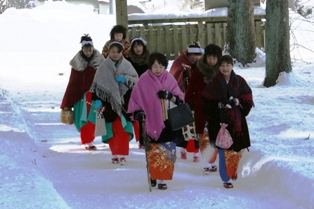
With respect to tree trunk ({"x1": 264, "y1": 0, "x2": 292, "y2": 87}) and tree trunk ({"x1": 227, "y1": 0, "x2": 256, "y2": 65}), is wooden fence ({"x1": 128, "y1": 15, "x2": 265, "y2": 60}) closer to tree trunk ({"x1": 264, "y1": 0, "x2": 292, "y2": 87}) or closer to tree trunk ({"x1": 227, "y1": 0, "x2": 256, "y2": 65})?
tree trunk ({"x1": 227, "y1": 0, "x2": 256, "y2": 65})

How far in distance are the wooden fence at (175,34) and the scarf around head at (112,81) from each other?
37.9 ft

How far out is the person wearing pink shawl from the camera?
7.48 meters

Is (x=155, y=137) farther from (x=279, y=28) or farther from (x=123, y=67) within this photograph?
(x=279, y=28)

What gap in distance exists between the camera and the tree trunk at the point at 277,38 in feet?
46.4

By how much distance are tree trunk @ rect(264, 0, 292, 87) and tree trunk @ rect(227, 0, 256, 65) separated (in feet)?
12.3

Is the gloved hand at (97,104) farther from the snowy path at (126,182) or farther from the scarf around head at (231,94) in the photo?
the scarf around head at (231,94)

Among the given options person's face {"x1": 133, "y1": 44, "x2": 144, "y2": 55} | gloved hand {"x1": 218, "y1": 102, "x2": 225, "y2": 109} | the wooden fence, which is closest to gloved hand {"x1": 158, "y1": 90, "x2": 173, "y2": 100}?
gloved hand {"x1": 218, "y1": 102, "x2": 225, "y2": 109}

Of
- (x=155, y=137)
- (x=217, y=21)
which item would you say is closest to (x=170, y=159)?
(x=155, y=137)

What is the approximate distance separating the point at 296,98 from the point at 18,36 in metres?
27.7

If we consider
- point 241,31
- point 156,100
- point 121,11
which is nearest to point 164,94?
point 156,100

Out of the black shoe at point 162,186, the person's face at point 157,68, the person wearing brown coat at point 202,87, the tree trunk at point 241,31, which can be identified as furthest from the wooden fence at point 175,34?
the black shoe at point 162,186

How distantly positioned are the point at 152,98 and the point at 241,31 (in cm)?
1106

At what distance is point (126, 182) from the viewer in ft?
25.2

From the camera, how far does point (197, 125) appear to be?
332 inches
